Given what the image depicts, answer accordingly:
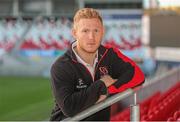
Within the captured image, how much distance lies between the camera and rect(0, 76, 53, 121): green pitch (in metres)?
8.86

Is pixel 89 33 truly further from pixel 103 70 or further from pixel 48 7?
pixel 48 7

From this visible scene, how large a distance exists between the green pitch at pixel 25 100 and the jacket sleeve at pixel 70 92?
6.80m

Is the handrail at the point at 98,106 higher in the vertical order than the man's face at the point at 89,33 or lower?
lower

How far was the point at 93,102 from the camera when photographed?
4.86 feet

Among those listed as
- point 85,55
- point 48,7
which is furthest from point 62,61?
point 48,7

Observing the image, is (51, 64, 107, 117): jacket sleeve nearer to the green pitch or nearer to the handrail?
the handrail

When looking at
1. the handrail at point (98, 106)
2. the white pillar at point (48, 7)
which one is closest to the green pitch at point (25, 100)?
the white pillar at point (48, 7)

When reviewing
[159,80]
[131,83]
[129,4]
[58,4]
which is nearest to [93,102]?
[131,83]

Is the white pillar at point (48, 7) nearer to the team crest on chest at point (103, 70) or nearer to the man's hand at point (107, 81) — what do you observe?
the team crest on chest at point (103, 70)

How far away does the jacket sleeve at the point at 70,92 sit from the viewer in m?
1.49

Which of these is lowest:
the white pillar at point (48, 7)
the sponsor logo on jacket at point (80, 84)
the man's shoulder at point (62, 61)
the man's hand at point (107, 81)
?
the white pillar at point (48, 7)

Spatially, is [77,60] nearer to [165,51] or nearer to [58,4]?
[165,51]

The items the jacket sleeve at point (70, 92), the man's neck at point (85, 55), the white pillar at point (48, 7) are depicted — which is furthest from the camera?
the white pillar at point (48, 7)

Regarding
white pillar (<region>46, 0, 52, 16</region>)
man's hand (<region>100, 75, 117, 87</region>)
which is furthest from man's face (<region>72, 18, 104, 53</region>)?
white pillar (<region>46, 0, 52, 16</region>)
